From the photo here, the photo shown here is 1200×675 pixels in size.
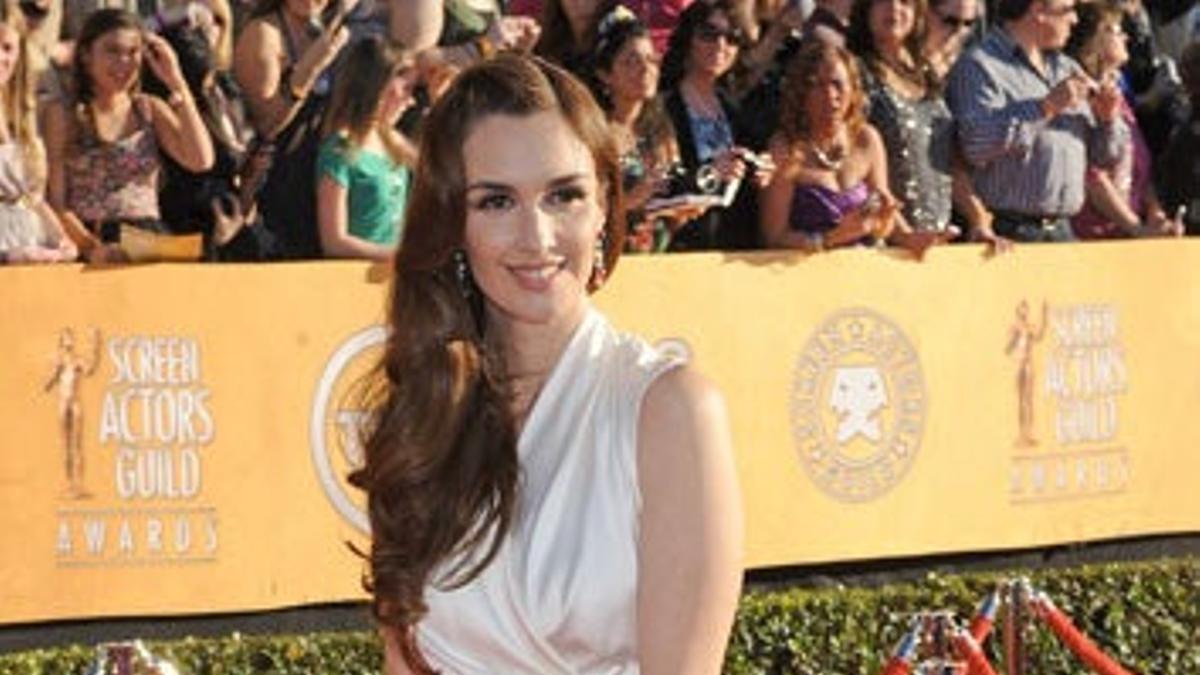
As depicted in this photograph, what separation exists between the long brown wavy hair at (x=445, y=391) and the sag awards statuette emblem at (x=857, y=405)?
783cm

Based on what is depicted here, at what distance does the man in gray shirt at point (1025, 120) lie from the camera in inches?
533

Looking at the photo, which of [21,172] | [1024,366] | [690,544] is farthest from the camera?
[1024,366]

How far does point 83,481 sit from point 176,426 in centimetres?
35

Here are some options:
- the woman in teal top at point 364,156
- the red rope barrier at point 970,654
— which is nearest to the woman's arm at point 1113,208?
the woman in teal top at point 364,156

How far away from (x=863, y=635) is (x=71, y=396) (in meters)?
3.28

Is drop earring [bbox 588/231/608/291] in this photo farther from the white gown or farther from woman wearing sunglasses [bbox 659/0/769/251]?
woman wearing sunglasses [bbox 659/0/769/251]

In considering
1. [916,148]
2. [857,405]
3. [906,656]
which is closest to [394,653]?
[906,656]

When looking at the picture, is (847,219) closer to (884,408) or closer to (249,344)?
(884,408)

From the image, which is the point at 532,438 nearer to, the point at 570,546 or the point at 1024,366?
the point at 570,546

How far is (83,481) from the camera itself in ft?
35.2

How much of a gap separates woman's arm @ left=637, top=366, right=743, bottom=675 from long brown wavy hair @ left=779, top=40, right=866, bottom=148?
7.95 m

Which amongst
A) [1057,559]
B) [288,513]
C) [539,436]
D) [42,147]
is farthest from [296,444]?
[539,436]

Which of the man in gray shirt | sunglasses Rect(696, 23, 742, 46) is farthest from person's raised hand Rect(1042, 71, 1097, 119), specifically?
sunglasses Rect(696, 23, 742, 46)

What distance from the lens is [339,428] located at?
36.7 feet
